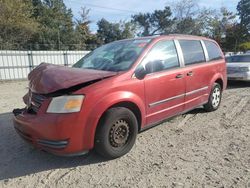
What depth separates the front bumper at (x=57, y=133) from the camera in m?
3.15

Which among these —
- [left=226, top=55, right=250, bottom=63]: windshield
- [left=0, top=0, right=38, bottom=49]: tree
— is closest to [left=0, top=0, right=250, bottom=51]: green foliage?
[left=0, top=0, right=38, bottom=49]: tree

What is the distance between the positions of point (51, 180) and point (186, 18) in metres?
44.3

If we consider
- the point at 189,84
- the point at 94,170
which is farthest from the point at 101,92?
the point at 189,84

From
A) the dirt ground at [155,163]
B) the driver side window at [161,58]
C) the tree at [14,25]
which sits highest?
the tree at [14,25]

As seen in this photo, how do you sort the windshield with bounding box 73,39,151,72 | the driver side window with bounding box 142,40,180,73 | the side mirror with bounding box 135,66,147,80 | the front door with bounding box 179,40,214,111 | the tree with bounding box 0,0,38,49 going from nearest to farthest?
the side mirror with bounding box 135,66,147,80
the windshield with bounding box 73,39,151,72
the driver side window with bounding box 142,40,180,73
the front door with bounding box 179,40,214,111
the tree with bounding box 0,0,38,49

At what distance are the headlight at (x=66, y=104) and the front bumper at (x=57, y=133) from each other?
0.06 meters

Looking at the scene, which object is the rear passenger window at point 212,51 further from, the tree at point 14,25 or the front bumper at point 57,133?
A: the tree at point 14,25

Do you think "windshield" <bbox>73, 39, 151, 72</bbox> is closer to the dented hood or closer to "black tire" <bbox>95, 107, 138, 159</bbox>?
the dented hood

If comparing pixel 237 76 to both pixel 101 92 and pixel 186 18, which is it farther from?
pixel 186 18

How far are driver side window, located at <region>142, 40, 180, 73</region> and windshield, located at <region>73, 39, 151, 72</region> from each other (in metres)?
0.18

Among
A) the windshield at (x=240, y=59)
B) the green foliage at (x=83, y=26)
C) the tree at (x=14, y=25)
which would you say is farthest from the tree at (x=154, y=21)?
the windshield at (x=240, y=59)

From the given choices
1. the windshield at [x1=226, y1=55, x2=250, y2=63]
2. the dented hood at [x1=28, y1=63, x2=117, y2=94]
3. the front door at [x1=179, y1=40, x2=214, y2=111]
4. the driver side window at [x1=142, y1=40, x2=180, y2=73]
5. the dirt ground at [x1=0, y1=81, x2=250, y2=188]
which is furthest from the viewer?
the windshield at [x1=226, y1=55, x2=250, y2=63]

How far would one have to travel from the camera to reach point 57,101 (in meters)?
3.21

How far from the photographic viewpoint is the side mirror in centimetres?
386
